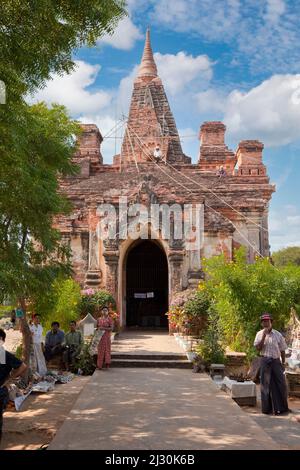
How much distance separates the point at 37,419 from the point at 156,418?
1.75 m

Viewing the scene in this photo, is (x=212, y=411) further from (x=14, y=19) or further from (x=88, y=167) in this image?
(x=88, y=167)

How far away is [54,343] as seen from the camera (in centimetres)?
996

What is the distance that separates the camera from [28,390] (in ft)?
25.2

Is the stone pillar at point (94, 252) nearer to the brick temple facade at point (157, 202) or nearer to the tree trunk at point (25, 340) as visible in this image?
the brick temple facade at point (157, 202)

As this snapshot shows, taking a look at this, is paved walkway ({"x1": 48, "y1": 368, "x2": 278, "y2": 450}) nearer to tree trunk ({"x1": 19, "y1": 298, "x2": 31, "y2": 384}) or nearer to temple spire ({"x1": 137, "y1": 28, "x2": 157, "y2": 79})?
tree trunk ({"x1": 19, "y1": 298, "x2": 31, "y2": 384})

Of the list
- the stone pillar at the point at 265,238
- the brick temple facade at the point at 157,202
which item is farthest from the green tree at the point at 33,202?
the stone pillar at the point at 265,238

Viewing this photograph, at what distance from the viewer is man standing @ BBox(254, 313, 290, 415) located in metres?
6.99

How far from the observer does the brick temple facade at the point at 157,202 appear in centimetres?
1477

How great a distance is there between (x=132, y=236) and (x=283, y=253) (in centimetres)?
3966

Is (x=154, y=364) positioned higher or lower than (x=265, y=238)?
lower

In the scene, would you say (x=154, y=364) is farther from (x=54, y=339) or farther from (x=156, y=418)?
(x=156, y=418)

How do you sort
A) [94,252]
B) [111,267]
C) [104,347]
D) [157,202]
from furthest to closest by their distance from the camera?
[94,252]
[157,202]
[111,267]
[104,347]

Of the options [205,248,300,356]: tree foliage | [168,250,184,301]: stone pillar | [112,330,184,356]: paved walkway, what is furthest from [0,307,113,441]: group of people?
[168,250,184,301]: stone pillar

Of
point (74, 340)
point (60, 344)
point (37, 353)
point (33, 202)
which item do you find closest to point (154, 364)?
point (74, 340)
